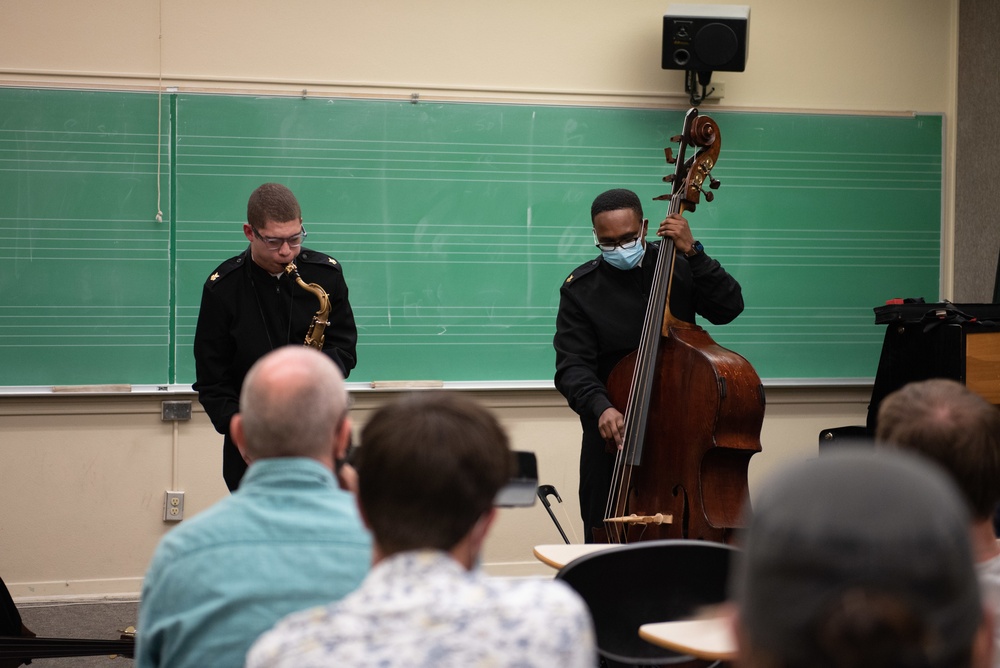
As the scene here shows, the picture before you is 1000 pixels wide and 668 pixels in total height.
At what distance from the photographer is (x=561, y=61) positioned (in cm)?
471

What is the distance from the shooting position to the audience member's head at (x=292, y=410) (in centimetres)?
147

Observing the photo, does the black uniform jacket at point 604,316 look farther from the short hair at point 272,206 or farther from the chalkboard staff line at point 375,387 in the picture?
the chalkboard staff line at point 375,387

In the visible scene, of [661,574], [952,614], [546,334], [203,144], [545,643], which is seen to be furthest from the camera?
[546,334]

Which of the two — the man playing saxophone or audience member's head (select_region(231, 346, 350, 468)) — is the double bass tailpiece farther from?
audience member's head (select_region(231, 346, 350, 468))

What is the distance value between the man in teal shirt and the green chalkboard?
10.5ft

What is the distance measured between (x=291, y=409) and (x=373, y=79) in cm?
335

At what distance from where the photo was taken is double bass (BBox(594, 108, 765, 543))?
9.45ft

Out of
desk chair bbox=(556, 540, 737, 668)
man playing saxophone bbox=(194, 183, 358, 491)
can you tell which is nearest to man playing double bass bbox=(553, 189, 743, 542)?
man playing saxophone bbox=(194, 183, 358, 491)

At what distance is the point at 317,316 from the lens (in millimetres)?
3217

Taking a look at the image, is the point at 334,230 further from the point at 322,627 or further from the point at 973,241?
the point at 322,627

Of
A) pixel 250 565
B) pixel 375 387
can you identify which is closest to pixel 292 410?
pixel 250 565

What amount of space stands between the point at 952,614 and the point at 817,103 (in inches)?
183


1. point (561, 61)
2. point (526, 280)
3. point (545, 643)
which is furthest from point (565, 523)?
point (545, 643)

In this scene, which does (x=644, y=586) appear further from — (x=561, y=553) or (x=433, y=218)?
(x=433, y=218)
